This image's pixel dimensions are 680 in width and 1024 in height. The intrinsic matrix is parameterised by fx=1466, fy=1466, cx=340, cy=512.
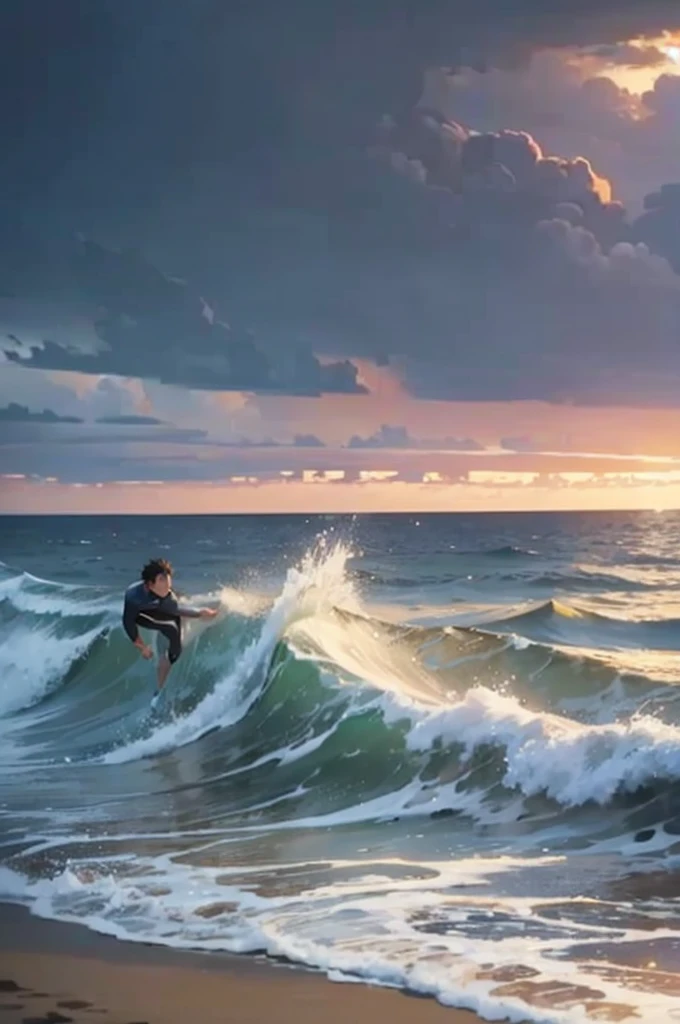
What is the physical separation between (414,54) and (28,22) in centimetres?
163

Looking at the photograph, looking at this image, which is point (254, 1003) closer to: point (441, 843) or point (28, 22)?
point (441, 843)

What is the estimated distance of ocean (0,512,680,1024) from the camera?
288 cm

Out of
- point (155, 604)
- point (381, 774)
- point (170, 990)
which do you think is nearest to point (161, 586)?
point (155, 604)

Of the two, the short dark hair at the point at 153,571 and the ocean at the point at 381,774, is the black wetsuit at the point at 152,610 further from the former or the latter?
the ocean at the point at 381,774

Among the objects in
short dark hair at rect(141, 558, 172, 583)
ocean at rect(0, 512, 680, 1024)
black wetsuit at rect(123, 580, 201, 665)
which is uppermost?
short dark hair at rect(141, 558, 172, 583)

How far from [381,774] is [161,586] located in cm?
99

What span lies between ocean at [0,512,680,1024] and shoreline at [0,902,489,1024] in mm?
64

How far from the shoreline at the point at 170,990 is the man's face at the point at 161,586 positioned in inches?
48.5

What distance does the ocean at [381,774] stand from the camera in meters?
2.88

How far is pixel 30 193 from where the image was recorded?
255 inches

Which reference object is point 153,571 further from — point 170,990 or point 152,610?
point 170,990

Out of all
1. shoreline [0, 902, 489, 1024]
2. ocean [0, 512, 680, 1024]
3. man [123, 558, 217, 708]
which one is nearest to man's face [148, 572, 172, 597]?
man [123, 558, 217, 708]

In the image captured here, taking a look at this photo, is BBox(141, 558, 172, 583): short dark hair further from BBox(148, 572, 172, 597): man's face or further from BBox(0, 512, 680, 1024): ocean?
BBox(0, 512, 680, 1024): ocean

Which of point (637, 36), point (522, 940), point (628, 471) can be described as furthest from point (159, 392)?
point (522, 940)
